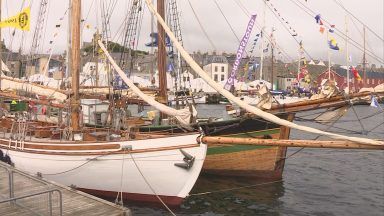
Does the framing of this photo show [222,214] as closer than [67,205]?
No

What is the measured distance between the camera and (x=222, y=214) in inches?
532

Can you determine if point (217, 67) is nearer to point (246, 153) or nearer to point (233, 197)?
point (246, 153)

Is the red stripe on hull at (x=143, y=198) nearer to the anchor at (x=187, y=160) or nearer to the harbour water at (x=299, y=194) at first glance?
the harbour water at (x=299, y=194)


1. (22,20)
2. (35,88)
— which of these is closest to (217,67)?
(35,88)

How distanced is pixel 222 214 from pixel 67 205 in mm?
5813

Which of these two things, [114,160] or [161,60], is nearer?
[114,160]

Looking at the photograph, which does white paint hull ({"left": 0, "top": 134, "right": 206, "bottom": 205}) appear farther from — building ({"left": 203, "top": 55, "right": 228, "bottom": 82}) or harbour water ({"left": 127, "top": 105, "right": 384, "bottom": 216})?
building ({"left": 203, "top": 55, "right": 228, "bottom": 82})

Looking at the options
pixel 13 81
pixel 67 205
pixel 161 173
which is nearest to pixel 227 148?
pixel 161 173

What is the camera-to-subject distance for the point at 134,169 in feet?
41.1

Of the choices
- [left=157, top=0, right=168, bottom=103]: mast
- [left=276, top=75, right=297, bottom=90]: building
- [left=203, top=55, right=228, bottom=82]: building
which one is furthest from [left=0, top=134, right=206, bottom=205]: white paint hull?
[left=276, top=75, right=297, bottom=90]: building

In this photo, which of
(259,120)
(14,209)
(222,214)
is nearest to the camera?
(14,209)

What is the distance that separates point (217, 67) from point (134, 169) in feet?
331

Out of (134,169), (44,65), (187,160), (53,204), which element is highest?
(44,65)

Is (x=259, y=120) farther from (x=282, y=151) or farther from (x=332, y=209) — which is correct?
(x=332, y=209)
